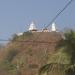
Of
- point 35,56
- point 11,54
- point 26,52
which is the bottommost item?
point 35,56

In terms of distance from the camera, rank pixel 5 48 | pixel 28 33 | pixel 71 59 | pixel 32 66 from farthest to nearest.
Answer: pixel 28 33 → pixel 5 48 → pixel 32 66 → pixel 71 59

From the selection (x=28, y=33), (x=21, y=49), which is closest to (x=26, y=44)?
(x=21, y=49)

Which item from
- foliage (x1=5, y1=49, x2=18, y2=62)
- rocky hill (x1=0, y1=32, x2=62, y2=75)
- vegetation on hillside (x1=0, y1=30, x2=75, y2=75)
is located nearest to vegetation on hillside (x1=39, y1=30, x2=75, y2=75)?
vegetation on hillside (x1=0, y1=30, x2=75, y2=75)

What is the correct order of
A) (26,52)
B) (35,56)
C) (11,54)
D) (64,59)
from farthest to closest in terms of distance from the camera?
(11,54)
(26,52)
(35,56)
(64,59)

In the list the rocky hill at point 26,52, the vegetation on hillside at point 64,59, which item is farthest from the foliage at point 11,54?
the vegetation on hillside at point 64,59

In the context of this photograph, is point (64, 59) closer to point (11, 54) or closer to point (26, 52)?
point (26, 52)

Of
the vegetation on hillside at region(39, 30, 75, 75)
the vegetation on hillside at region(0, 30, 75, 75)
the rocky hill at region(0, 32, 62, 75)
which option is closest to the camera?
the vegetation on hillside at region(39, 30, 75, 75)

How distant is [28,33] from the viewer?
6681 cm

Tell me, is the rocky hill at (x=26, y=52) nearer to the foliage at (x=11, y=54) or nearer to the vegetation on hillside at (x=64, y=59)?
the foliage at (x=11, y=54)

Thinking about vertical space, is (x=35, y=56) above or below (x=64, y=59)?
above

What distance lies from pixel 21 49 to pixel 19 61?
19.4 feet

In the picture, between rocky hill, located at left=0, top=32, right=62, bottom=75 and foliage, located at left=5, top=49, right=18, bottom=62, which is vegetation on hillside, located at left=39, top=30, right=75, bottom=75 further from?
foliage, located at left=5, top=49, right=18, bottom=62

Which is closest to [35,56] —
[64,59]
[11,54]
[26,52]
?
[26,52]

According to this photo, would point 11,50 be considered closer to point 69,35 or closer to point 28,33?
point 28,33
